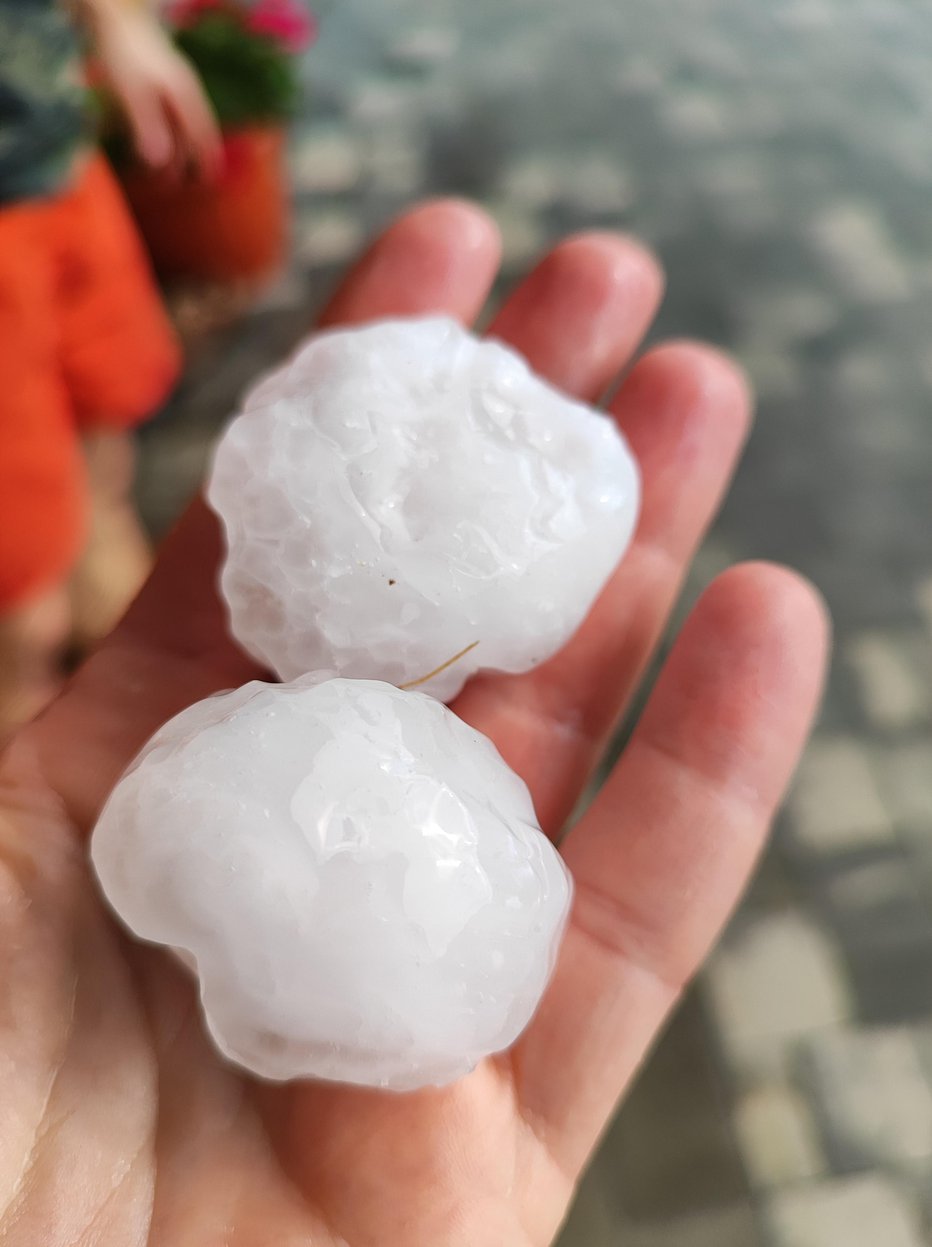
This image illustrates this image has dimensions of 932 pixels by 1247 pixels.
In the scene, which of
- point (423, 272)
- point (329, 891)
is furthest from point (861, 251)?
point (329, 891)

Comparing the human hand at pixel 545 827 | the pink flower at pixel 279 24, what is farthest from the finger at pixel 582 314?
the pink flower at pixel 279 24

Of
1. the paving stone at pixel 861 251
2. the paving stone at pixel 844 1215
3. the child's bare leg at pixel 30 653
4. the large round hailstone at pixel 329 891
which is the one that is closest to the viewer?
the large round hailstone at pixel 329 891

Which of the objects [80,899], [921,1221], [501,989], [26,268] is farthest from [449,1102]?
[26,268]

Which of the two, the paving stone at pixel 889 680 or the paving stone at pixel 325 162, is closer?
the paving stone at pixel 889 680

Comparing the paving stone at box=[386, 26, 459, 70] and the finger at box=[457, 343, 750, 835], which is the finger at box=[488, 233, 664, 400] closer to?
the finger at box=[457, 343, 750, 835]

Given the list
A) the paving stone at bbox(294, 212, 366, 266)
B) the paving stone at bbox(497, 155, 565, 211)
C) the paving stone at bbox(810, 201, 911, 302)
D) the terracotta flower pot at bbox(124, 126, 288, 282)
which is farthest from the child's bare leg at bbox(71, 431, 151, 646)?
the paving stone at bbox(810, 201, 911, 302)

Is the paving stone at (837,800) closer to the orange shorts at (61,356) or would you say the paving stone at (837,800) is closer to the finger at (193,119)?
the orange shorts at (61,356)
